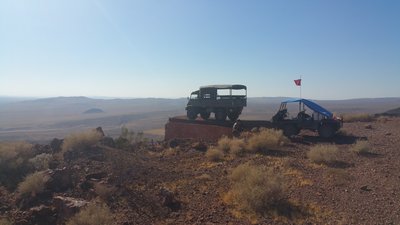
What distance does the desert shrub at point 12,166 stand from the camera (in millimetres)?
14013

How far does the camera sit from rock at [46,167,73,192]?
12.4 m

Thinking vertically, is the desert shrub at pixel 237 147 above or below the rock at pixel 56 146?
above

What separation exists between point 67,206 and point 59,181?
2770 millimetres

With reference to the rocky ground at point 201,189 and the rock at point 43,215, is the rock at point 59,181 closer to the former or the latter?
the rocky ground at point 201,189

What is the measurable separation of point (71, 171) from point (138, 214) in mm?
4507

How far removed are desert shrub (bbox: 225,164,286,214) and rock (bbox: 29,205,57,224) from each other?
15.6ft

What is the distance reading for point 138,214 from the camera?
10.0 m

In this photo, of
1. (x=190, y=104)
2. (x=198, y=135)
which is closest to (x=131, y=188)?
(x=198, y=135)

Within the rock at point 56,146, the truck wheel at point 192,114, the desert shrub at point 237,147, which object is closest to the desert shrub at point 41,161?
the rock at point 56,146

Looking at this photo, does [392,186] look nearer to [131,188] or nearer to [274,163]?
[274,163]

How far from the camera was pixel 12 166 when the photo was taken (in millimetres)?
14984

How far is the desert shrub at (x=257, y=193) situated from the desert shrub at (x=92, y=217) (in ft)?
10.8

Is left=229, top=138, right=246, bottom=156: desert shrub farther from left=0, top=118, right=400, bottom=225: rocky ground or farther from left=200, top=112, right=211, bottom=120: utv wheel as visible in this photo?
left=200, top=112, right=211, bottom=120: utv wheel

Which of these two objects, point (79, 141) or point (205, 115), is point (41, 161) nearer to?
point (79, 141)
